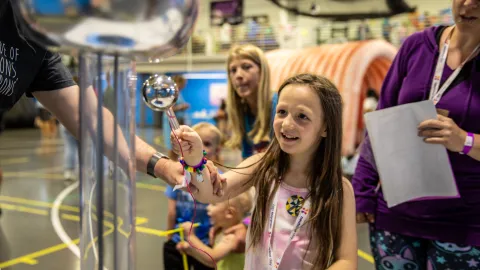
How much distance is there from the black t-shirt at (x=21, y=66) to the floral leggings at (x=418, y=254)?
105cm

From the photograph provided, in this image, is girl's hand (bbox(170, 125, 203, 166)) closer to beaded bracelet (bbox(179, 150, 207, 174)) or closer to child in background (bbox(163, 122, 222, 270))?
beaded bracelet (bbox(179, 150, 207, 174))

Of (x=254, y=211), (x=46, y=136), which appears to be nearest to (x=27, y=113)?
(x=46, y=136)

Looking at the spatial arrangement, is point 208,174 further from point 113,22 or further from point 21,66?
point 113,22

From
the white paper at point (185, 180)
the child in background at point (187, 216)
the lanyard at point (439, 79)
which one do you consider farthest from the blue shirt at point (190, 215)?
the lanyard at point (439, 79)

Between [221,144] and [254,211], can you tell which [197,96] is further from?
[254,211]

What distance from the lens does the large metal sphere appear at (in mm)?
436

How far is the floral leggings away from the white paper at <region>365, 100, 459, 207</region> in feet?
0.41

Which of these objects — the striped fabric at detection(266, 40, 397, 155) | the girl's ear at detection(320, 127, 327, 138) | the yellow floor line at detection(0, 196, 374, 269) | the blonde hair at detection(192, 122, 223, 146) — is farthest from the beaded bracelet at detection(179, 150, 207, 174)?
the striped fabric at detection(266, 40, 397, 155)

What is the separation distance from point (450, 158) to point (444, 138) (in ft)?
0.45

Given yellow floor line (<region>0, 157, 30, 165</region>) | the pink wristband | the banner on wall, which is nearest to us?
the pink wristband

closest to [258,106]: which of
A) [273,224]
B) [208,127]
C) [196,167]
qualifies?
[208,127]

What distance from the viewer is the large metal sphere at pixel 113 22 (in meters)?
0.44

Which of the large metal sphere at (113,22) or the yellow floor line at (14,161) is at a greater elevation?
the large metal sphere at (113,22)

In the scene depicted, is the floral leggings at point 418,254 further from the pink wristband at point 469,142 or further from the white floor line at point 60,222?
the white floor line at point 60,222
